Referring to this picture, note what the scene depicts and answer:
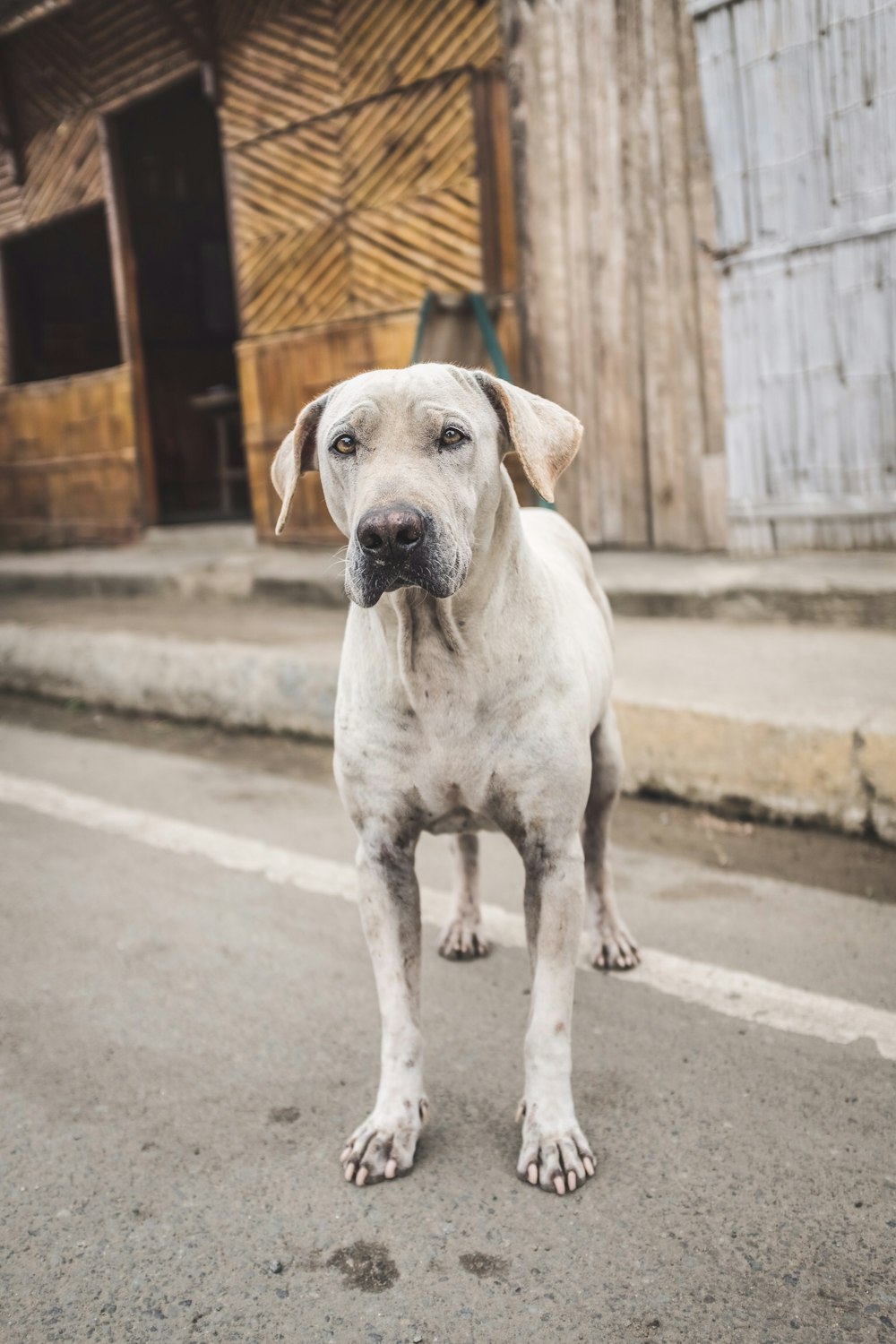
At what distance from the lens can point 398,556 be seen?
200 cm

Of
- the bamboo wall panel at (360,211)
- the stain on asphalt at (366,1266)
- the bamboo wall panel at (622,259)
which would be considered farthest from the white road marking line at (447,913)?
the bamboo wall panel at (360,211)

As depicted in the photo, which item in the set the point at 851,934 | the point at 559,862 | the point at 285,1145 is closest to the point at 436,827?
the point at 559,862

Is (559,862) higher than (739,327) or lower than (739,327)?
lower

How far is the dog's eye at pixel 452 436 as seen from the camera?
84.8 inches

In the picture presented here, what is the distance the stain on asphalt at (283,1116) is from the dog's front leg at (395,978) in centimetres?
18

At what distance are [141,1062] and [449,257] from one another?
6.09m

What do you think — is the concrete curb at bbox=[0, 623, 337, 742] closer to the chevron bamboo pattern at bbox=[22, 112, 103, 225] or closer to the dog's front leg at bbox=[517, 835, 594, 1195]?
the dog's front leg at bbox=[517, 835, 594, 1195]

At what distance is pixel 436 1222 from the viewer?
208 centimetres

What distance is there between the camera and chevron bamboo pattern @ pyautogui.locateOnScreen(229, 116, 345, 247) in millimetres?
7902

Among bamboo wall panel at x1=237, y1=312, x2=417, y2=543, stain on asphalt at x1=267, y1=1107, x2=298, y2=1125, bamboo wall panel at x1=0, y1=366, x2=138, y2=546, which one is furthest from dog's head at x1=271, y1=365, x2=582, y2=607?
bamboo wall panel at x1=0, y1=366, x2=138, y2=546

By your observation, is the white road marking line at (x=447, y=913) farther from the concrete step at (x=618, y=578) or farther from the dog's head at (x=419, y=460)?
the dog's head at (x=419, y=460)

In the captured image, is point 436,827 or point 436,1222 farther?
point 436,827

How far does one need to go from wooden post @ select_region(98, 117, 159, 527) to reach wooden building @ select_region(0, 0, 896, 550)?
0.09 ft

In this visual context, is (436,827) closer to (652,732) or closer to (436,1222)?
(436,1222)
